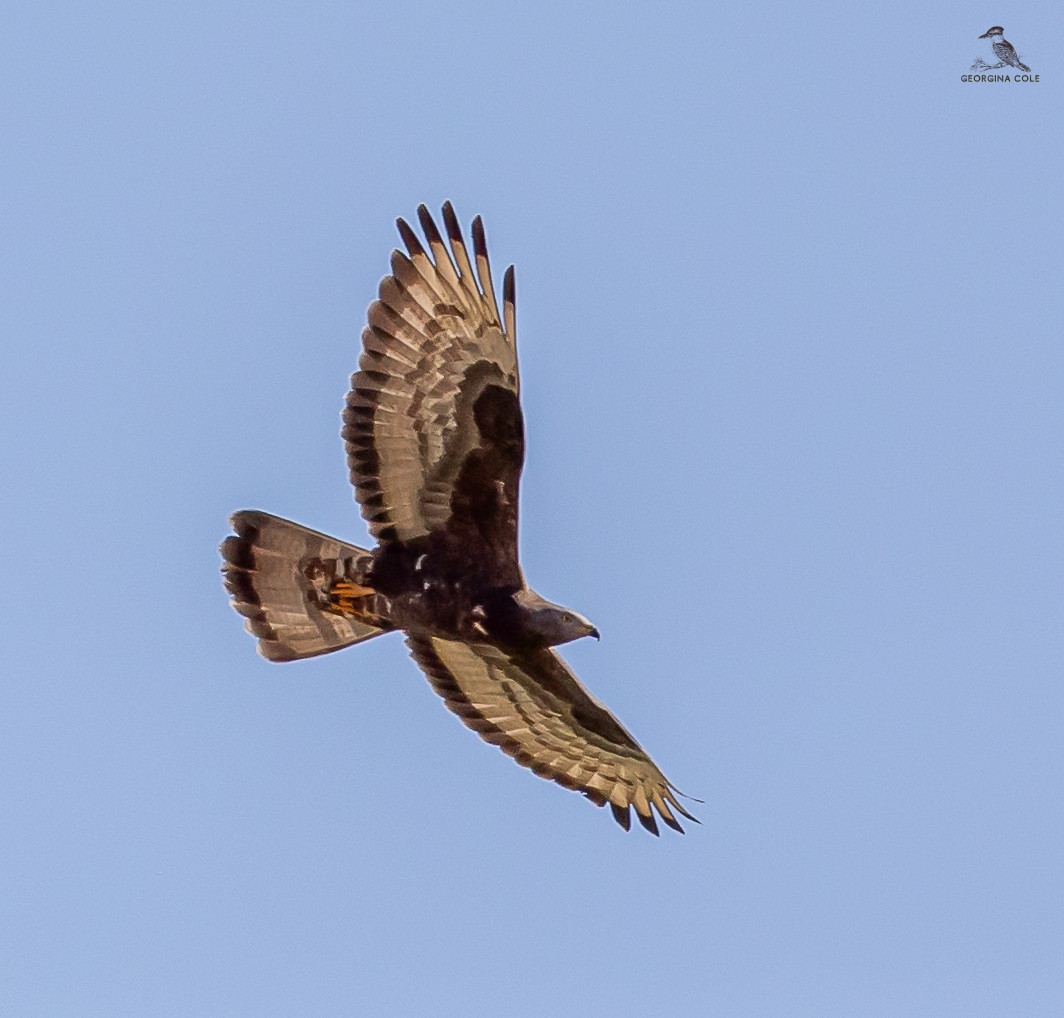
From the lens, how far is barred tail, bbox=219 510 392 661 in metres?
15.4

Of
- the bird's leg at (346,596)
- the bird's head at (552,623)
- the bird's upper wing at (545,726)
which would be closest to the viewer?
the bird's head at (552,623)

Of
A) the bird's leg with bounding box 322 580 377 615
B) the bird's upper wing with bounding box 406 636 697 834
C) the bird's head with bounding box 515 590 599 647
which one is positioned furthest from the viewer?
the bird's upper wing with bounding box 406 636 697 834

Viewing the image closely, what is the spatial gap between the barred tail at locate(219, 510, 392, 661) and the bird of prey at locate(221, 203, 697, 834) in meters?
0.01

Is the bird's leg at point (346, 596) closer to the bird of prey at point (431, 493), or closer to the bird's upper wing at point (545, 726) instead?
the bird of prey at point (431, 493)

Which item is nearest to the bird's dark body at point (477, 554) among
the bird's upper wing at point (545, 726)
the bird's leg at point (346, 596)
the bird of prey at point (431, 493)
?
the bird of prey at point (431, 493)

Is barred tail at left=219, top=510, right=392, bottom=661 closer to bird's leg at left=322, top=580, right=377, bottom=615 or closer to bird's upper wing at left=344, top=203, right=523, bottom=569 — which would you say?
bird's leg at left=322, top=580, right=377, bottom=615

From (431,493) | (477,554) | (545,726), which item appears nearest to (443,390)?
(431,493)

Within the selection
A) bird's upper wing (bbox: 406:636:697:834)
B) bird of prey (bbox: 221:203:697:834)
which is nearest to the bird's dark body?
bird of prey (bbox: 221:203:697:834)

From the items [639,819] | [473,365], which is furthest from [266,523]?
[639,819]

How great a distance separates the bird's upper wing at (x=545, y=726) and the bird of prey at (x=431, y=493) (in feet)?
0.62

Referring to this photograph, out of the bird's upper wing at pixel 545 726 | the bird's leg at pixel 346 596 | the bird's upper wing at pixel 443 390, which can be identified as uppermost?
the bird's upper wing at pixel 443 390

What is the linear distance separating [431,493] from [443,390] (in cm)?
71

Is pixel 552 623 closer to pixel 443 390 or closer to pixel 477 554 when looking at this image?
pixel 477 554

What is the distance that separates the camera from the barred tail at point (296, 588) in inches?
607
